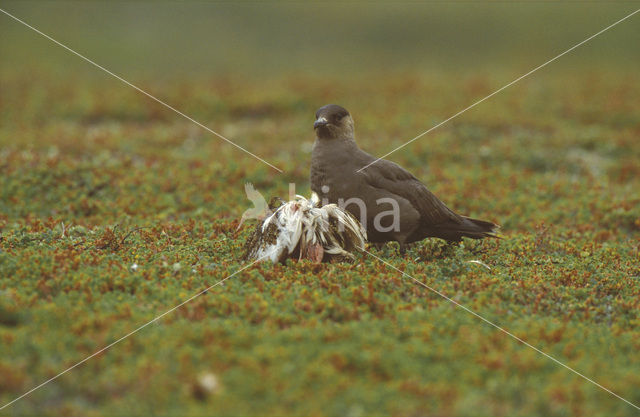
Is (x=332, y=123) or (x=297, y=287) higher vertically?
(x=332, y=123)

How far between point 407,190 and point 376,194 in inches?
19.5

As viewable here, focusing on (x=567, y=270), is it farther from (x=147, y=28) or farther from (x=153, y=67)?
(x=147, y=28)

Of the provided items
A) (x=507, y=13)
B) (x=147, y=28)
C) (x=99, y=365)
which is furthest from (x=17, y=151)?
(x=507, y=13)

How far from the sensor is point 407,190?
8.40m

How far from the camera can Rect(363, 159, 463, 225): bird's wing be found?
8.27 m

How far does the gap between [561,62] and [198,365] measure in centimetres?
2793

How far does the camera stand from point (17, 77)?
859 inches

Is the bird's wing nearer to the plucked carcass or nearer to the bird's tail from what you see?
the bird's tail

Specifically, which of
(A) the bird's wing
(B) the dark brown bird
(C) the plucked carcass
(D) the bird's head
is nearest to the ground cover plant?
(C) the plucked carcass

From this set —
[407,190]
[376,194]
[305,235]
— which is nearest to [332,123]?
[376,194]

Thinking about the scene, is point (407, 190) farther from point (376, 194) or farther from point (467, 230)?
→ point (467, 230)

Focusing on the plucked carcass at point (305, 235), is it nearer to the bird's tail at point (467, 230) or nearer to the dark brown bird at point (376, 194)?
the dark brown bird at point (376, 194)

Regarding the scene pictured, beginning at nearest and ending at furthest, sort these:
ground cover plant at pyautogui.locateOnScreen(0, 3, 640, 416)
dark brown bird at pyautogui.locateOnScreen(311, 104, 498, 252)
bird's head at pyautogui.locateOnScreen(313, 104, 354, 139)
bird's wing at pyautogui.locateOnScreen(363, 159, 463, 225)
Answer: ground cover plant at pyautogui.locateOnScreen(0, 3, 640, 416)
dark brown bird at pyautogui.locateOnScreen(311, 104, 498, 252)
bird's wing at pyautogui.locateOnScreen(363, 159, 463, 225)
bird's head at pyautogui.locateOnScreen(313, 104, 354, 139)

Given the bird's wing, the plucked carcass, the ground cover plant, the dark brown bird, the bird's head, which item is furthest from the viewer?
the bird's head
